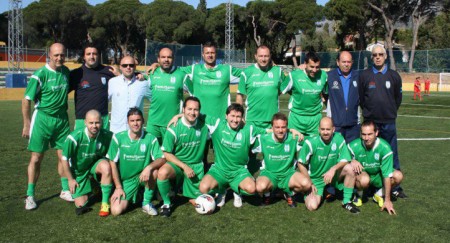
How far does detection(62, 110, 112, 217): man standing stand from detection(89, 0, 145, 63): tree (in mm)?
47881

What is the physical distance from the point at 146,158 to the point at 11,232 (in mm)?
1526

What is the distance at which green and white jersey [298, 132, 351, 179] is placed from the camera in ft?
16.4

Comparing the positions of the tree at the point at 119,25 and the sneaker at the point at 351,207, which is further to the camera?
the tree at the point at 119,25

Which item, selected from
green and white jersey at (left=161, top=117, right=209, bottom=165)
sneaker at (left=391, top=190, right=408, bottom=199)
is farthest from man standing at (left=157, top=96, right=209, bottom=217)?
sneaker at (left=391, top=190, right=408, bottom=199)

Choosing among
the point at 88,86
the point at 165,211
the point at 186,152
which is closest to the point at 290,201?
the point at 186,152

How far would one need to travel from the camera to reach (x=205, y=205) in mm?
4648

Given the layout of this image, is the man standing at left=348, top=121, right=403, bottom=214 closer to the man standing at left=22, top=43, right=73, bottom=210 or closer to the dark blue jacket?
the dark blue jacket

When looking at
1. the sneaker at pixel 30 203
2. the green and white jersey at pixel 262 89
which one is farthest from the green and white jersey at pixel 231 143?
the sneaker at pixel 30 203

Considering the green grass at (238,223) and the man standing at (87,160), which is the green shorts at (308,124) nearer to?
the green grass at (238,223)

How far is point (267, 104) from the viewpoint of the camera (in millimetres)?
5445

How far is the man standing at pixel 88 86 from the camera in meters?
5.33

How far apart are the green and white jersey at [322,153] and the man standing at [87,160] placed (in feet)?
7.29

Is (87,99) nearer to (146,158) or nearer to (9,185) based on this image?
(146,158)

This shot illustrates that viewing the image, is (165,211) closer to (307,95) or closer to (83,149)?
(83,149)
